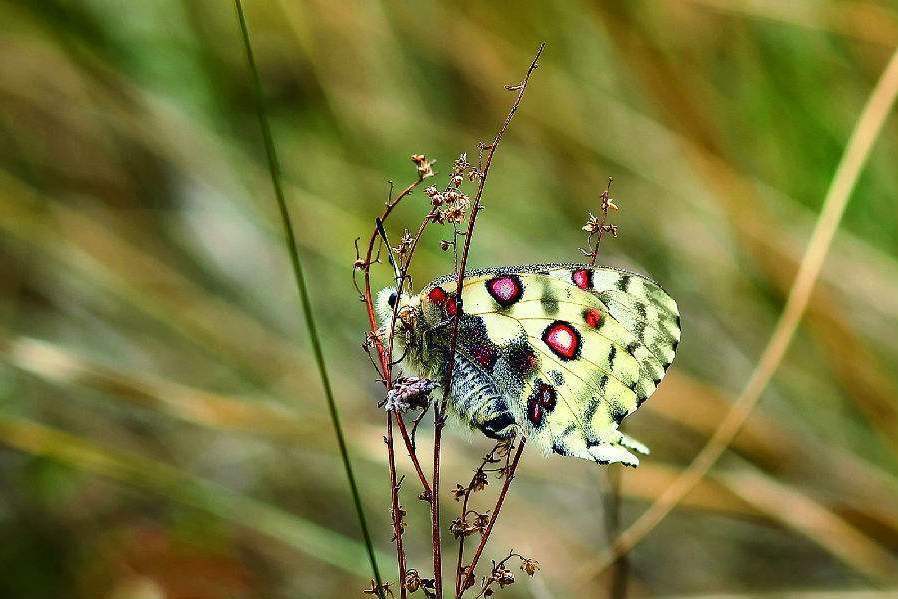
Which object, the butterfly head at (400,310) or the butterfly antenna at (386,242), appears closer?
the butterfly antenna at (386,242)

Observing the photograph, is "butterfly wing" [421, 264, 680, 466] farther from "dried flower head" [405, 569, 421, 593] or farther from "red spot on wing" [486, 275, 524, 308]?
"dried flower head" [405, 569, 421, 593]

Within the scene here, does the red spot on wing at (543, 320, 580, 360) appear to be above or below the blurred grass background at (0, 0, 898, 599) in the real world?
below

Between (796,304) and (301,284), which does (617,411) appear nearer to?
(301,284)

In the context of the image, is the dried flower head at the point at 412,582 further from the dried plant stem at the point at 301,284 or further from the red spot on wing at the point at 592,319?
the red spot on wing at the point at 592,319

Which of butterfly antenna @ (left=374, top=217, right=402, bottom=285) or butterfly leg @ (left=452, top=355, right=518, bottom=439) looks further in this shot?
butterfly leg @ (left=452, top=355, right=518, bottom=439)

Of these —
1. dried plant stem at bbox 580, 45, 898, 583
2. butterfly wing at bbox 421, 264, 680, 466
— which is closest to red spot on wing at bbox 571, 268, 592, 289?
butterfly wing at bbox 421, 264, 680, 466

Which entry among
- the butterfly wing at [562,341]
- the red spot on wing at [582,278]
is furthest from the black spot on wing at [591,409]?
the red spot on wing at [582,278]

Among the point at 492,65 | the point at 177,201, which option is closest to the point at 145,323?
the point at 177,201
